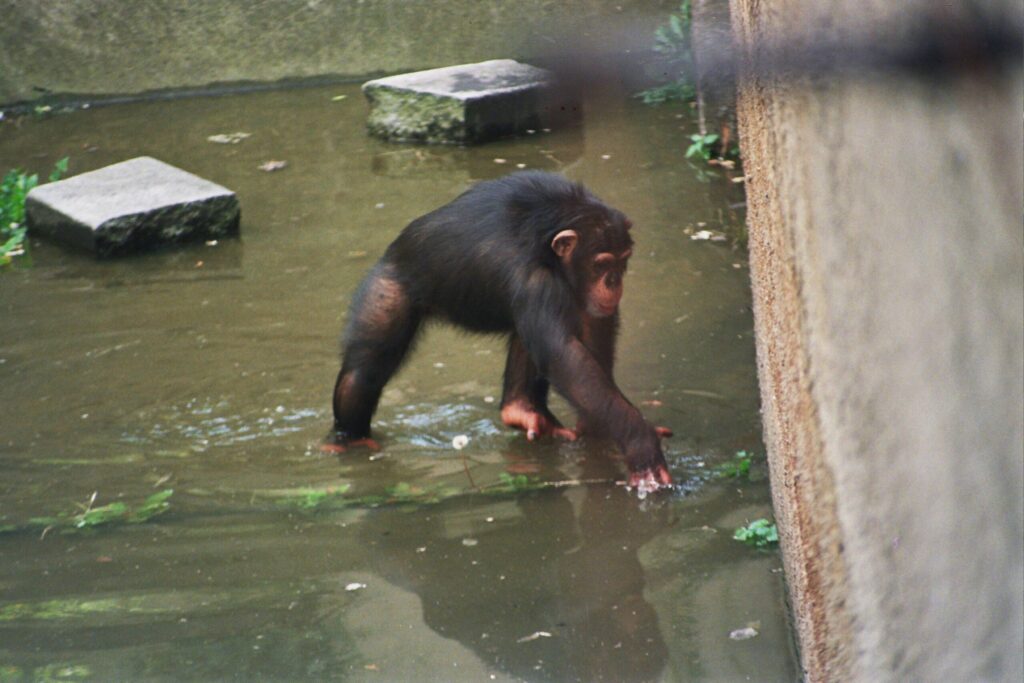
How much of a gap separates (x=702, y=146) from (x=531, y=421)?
3.93 m

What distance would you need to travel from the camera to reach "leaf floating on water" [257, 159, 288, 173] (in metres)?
8.78

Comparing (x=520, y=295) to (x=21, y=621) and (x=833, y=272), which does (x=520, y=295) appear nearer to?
(x=21, y=621)

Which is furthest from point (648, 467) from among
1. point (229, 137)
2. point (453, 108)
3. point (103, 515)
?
point (229, 137)

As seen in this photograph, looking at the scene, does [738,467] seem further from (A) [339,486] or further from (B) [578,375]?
(A) [339,486]

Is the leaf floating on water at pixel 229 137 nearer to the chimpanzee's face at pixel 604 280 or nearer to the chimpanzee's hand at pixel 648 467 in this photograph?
the chimpanzee's face at pixel 604 280

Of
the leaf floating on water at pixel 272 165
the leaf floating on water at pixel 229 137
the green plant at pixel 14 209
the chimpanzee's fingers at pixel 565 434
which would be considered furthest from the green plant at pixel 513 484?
the leaf floating on water at pixel 229 137

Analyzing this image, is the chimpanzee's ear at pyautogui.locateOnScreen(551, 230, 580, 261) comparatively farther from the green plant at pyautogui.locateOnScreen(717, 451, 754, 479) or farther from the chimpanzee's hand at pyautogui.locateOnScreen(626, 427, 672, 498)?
the green plant at pyautogui.locateOnScreen(717, 451, 754, 479)

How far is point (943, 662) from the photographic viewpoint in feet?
6.33

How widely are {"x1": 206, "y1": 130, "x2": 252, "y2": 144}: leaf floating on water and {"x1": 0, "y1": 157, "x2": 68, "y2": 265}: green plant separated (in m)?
1.39

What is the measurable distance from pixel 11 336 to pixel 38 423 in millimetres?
1216

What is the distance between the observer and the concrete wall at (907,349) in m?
1.45

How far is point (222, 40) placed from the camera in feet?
35.5

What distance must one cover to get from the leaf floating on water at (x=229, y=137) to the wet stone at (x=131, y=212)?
1.72 metres

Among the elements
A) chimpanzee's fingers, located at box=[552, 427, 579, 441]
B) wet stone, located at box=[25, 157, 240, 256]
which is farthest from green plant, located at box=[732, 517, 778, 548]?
wet stone, located at box=[25, 157, 240, 256]
